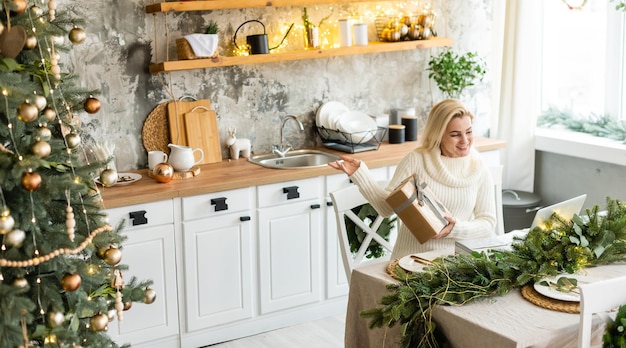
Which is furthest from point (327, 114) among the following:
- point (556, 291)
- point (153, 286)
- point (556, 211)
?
point (556, 291)

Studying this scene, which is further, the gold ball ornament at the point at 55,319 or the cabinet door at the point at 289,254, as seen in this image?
the cabinet door at the point at 289,254

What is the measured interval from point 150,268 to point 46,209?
163cm

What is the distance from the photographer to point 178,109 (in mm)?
4465

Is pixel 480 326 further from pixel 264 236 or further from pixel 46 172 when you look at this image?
pixel 264 236

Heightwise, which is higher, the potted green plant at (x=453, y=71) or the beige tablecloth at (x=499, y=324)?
the potted green plant at (x=453, y=71)

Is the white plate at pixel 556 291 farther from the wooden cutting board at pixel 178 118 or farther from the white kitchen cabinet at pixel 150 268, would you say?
the wooden cutting board at pixel 178 118

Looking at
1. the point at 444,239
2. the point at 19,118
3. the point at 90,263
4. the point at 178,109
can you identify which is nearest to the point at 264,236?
the point at 178,109

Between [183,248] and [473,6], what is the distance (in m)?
2.48

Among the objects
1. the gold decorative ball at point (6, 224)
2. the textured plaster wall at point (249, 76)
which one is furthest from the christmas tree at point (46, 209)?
the textured plaster wall at point (249, 76)

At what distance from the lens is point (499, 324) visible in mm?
2529

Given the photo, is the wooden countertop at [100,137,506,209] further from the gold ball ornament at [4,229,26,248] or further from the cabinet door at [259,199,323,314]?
the gold ball ornament at [4,229,26,248]

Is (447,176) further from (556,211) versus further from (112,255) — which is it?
(112,255)

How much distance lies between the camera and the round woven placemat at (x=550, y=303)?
264 centimetres

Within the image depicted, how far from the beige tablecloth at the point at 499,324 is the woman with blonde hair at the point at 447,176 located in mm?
629
